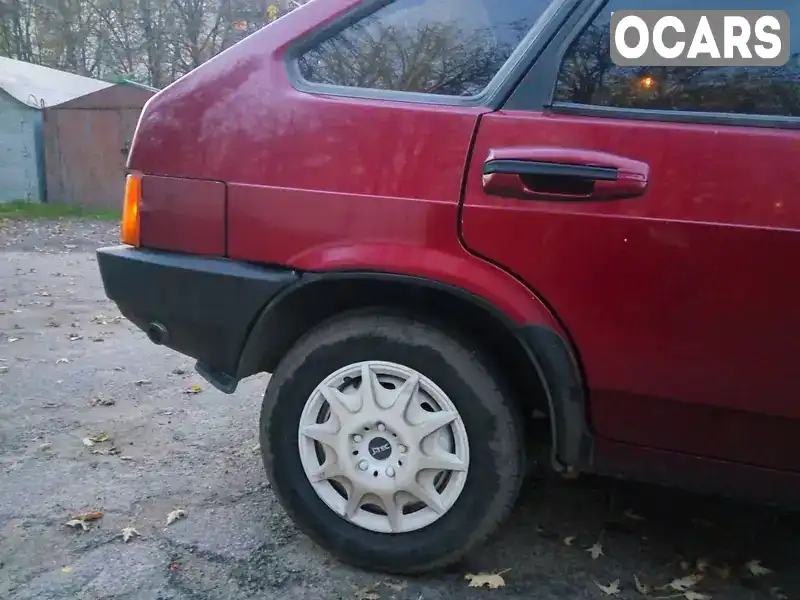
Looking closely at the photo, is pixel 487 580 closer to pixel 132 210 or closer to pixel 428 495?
pixel 428 495

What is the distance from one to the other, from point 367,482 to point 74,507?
4.03ft

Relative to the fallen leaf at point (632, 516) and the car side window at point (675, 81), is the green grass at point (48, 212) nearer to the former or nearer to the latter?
the fallen leaf at point (632, 516)

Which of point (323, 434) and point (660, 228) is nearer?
point (660, 228)

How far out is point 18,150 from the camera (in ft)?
54.6

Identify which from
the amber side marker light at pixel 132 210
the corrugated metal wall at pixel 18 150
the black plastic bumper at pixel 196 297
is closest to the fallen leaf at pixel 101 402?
the black plastic bumper at pixel 196 297

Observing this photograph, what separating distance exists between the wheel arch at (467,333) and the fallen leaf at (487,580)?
44 cm

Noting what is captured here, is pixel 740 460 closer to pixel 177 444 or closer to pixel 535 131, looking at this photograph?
pixel 535 131

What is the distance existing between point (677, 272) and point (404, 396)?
87cm

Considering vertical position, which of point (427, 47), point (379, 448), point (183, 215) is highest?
point (427, 47)

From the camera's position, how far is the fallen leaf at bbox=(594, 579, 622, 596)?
2355 millimetres

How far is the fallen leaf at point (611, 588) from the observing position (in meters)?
2.35

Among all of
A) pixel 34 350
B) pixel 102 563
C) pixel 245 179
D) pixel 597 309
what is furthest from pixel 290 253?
pixel 34 350

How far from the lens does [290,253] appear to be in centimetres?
232

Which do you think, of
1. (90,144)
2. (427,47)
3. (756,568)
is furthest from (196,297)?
(90,144)
